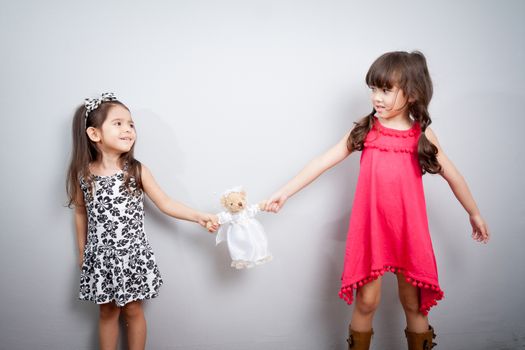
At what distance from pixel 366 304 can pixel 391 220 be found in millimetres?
341

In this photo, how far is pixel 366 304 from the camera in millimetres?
1566

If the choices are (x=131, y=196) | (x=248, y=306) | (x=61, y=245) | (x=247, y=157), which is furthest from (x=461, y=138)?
(x=61, y=245)

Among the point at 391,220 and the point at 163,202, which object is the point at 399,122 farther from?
the point at 163,202

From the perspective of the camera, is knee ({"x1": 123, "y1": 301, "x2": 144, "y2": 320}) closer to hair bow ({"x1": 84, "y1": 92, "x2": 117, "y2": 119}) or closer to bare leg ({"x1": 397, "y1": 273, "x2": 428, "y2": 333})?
hair bow ({"x1": 84, "y1": 92, "x2": 117, "y2": 119})

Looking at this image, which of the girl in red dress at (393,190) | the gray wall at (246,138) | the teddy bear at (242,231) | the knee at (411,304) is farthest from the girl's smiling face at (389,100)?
the knee at (411,304)

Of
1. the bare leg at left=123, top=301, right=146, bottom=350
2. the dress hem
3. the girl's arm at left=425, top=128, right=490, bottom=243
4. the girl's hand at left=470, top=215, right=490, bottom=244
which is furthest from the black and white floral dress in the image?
the girl's hand at left=470, top=215, right=490, bottom=244

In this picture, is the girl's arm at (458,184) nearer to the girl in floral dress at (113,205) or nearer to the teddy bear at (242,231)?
the teddy bear at (242,231)

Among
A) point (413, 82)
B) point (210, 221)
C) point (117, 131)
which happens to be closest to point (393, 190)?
point (413, 82)

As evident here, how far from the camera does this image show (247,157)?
5.83 feet

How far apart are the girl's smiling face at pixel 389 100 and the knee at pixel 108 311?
1.29 metres

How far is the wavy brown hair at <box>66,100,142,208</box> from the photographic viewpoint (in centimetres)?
156

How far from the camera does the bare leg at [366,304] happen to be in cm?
155

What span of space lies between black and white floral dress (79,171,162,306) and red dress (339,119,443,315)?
787 mm

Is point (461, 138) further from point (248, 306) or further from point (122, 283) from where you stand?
point (122, 283)
